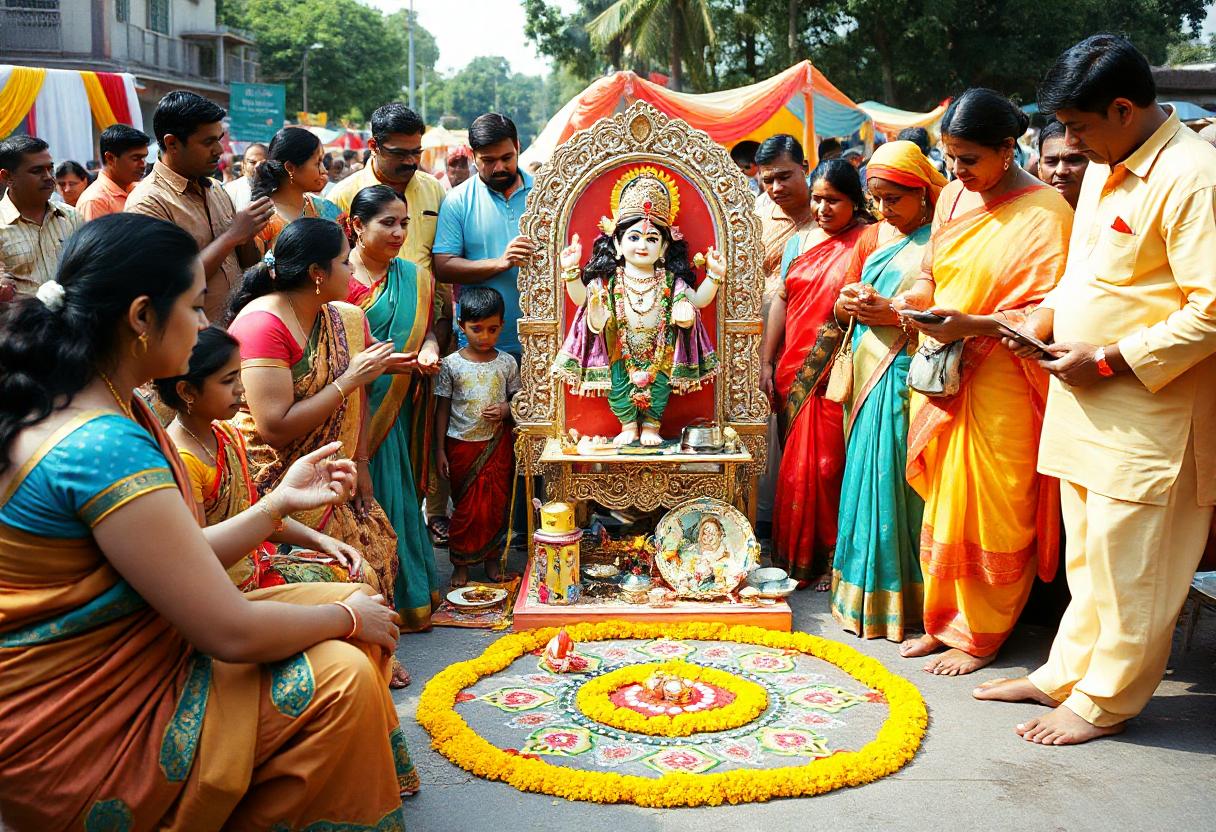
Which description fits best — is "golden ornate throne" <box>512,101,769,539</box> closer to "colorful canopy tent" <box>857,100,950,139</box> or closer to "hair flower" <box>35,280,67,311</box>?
"hair flower" <box>35,280,67,311</box>

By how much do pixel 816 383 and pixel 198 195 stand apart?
3.21 m

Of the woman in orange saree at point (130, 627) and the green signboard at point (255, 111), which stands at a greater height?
the green signboard at point (255, 111)

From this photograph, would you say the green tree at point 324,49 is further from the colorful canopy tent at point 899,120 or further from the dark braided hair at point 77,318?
the dark braided hair at point 77,318

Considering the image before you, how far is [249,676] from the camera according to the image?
98.4 inches

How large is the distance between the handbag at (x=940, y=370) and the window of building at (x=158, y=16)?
124ft

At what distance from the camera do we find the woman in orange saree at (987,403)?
4.19 meters

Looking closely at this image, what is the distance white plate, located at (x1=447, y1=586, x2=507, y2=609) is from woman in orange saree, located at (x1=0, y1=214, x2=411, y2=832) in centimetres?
256

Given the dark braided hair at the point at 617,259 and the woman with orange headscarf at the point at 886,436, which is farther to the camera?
the dark braided hair at the point at 617,259

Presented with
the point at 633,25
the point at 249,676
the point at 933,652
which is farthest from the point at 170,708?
the point at 633,25

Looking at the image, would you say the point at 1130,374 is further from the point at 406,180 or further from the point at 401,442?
the point at 406,180

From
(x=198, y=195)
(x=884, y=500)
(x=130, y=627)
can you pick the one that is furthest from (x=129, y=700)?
(x=884, y=500)

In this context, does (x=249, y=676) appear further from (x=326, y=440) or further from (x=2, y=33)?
(x=2, y=33)

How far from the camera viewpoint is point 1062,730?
3.78 m

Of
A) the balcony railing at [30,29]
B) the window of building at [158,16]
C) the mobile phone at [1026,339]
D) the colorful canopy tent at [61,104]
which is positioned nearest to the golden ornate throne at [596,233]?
the mobile phone at [1026,339]
